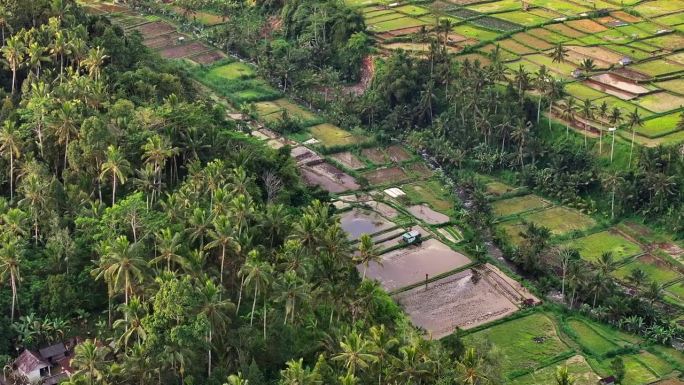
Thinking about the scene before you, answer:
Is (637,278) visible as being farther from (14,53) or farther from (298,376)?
(14,53)

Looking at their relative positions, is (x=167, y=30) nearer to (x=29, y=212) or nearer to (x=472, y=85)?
(x=472, y=85)

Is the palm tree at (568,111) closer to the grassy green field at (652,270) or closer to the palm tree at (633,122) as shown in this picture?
the palm tree at (633,122)

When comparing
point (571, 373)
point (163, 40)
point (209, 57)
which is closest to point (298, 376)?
point (571, 373)

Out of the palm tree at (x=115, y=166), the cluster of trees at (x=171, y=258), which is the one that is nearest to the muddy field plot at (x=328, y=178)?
the cluster of trees at (x=171, y=258)

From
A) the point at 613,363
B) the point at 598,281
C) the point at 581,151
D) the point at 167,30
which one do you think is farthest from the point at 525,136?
the point at 167,30

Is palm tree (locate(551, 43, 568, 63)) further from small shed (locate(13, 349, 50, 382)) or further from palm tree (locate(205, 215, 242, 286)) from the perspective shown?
small shed (locate(13, 349, 50, 382))

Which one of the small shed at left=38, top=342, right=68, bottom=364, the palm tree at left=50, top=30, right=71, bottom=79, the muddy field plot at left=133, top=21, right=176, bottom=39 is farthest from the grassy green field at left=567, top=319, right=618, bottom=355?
the muddy field plot at left=133, top=21, right=176, bottom=39
